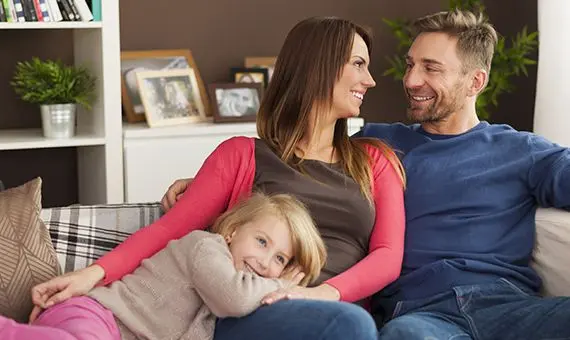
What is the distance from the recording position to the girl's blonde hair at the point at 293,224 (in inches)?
94.3

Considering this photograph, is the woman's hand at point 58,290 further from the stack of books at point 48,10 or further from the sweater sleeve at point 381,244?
the stack of books at point 48,10

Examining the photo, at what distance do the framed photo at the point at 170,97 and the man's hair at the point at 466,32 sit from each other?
124 centimetres

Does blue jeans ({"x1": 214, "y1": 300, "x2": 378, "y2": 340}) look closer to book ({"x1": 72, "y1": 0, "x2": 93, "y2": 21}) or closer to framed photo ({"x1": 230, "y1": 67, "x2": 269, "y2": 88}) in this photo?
book ({"x1": 72, "y1": 0, "x2": 93, "y2": 21})

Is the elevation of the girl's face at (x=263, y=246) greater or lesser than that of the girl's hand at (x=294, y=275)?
greater

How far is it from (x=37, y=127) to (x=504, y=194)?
6.39 feet

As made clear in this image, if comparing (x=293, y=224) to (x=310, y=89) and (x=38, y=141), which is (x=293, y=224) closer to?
(x=310, y=89)

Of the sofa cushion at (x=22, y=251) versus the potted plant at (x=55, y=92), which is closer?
the sofa cushion at (x=22, y=251)

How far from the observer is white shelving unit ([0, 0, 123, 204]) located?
3553 mm

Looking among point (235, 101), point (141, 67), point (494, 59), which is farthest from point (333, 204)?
point (494, 59)

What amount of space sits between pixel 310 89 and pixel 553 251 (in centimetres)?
74

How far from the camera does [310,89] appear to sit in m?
2.65

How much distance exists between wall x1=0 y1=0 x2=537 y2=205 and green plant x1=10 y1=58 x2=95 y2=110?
29cm

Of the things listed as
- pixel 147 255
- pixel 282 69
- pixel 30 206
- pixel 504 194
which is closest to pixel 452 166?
pixel 504 194

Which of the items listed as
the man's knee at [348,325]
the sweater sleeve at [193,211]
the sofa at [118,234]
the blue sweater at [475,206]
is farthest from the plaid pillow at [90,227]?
the man's knee at [348,325]
